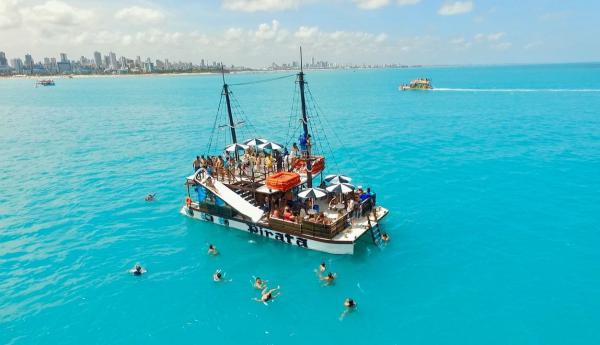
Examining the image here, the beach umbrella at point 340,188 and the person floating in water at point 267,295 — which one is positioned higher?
the beach umbrella at point 340,188

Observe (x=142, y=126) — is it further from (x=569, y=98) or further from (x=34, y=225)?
(x=569, y=98)

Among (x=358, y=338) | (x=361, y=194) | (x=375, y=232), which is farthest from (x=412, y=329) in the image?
(x=361, y=194)

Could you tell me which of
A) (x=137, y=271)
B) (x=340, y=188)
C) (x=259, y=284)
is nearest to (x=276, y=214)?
(x=340, y=188)

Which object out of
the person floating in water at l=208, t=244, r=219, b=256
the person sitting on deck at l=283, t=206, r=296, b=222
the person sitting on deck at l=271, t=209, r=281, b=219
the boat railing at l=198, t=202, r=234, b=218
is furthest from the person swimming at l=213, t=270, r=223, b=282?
the boat railing at l=198, t=202, r=234, b=218

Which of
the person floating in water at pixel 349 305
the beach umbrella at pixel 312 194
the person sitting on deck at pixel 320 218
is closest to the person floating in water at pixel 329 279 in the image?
the person floating in water at pixel 349 305

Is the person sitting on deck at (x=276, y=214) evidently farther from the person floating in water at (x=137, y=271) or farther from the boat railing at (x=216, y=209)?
the person floating in water at (x=137, y=271)

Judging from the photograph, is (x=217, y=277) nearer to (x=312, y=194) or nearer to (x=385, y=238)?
(x=312, y=194)

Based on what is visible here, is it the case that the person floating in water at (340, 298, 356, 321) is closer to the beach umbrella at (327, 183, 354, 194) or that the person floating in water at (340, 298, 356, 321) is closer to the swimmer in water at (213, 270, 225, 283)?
the swimmer in water at (213, 270, 225, 283)
